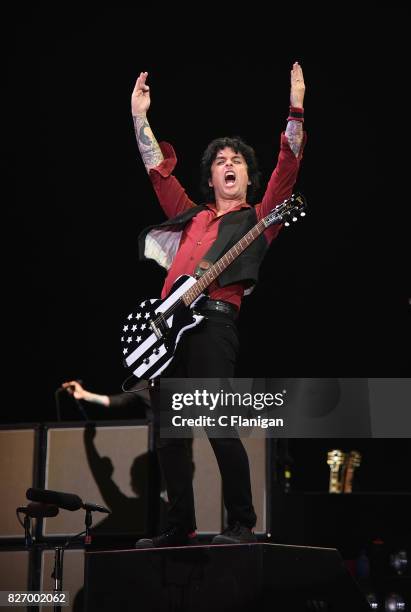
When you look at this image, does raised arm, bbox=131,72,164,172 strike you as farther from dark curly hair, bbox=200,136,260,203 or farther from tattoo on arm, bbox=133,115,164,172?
dark curly hair, bbox=200,136,260,203

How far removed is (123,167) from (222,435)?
3.19m

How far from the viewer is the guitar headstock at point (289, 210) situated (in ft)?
12.2

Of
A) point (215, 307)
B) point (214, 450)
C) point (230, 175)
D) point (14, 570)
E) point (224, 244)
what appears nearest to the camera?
point (214, 450)

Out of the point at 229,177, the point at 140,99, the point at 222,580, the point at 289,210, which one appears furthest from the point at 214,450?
the point at 140,99

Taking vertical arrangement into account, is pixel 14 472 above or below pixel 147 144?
below

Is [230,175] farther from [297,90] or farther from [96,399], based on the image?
[96,399]

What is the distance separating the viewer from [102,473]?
4.87m

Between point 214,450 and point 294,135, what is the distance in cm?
138

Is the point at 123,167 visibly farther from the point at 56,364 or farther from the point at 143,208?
the point at 56,364

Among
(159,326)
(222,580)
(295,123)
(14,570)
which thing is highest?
(295,123)

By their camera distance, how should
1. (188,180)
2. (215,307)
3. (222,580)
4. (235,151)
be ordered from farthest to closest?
(188,180) → (235,151) → (215,307) → (222,580)

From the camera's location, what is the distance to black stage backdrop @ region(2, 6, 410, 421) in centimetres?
575

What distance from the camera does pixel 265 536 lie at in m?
4.53

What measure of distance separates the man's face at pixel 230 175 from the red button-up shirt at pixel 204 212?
0.07 meters
